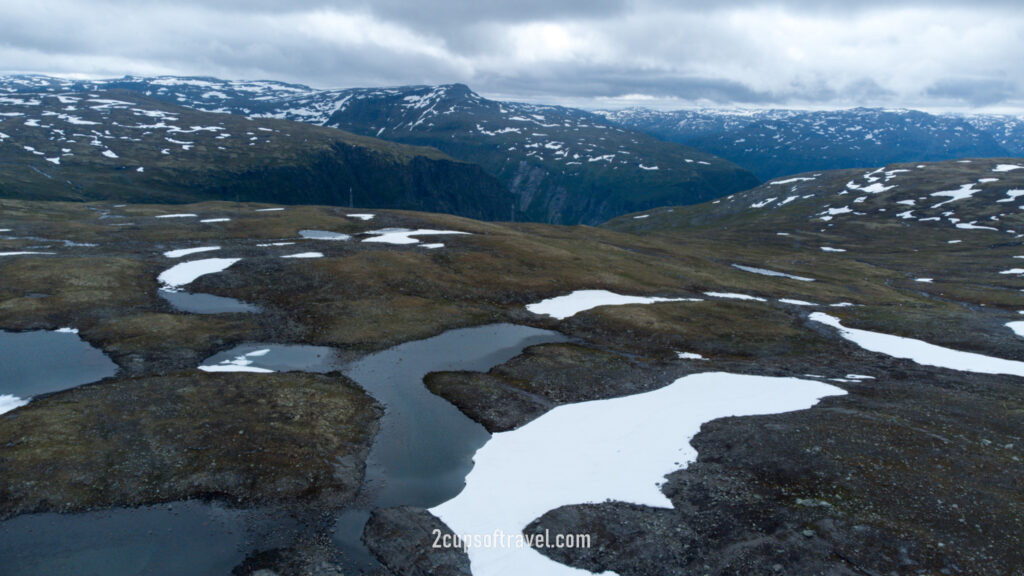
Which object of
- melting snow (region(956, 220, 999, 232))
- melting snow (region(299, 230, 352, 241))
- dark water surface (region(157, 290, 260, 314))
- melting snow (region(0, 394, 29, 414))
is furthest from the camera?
melting snow (region(956, 220, 999, 232))

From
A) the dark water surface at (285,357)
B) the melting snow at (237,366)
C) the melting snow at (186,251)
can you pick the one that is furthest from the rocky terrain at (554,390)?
the melting snow at (237,366)

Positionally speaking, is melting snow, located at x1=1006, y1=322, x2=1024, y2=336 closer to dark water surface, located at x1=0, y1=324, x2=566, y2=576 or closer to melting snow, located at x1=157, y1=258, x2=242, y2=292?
dark water surface, located at x1=0, y1=324, x2=566, y2=576

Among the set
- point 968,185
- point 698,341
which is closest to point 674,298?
point 698,341

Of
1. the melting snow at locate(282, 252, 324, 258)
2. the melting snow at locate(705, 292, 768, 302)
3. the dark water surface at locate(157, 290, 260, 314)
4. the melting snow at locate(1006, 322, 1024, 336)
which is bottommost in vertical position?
the dark water surface at locate(157, 290, 260, 314)

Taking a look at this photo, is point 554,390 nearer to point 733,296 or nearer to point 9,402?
point 9,402

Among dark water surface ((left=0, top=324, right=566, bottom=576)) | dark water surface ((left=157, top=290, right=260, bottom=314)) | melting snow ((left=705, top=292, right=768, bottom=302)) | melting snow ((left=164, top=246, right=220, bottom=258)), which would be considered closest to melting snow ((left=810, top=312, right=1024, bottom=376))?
melting snow ((left=705, top=292, right=768, bottom=302))

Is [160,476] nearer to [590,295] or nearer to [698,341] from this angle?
[698,341]
